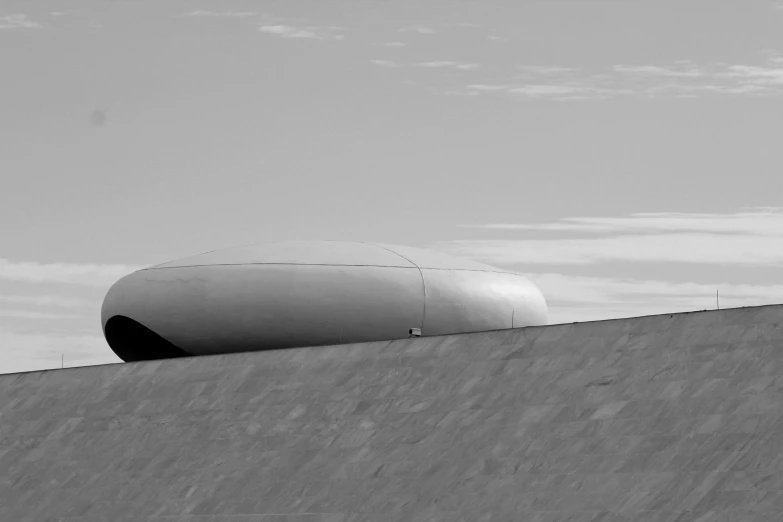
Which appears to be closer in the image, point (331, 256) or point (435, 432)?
point (435, 432)

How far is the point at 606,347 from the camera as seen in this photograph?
57.3 feet

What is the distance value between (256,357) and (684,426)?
286 inches

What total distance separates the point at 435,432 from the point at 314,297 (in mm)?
5538

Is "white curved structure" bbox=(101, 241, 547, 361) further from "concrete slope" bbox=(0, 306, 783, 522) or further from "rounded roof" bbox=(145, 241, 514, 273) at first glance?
"concrete slope" bbox=(0, 306, 783, 522)

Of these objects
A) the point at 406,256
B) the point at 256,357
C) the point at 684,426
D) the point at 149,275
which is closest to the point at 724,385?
the point at 684,426

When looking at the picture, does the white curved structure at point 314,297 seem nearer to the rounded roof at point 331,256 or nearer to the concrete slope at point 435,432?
the rounded roof at point 331,256

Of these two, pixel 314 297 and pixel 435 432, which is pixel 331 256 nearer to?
pixel 314 297

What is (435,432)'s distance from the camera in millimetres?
18578

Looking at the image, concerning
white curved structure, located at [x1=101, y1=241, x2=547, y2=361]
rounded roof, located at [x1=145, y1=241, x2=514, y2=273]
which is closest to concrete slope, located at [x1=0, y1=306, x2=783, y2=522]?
white curved structure, located at [x1=101, y1=241, x2=547, y2=361]

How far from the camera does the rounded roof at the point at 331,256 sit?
2405cm

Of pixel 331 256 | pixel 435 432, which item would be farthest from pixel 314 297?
pixel 435 432

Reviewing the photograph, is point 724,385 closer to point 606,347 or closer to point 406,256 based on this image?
point 606,347

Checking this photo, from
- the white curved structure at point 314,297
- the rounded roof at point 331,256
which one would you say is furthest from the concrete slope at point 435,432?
the rounded roof at point 331,256

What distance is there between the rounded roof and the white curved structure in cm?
2
